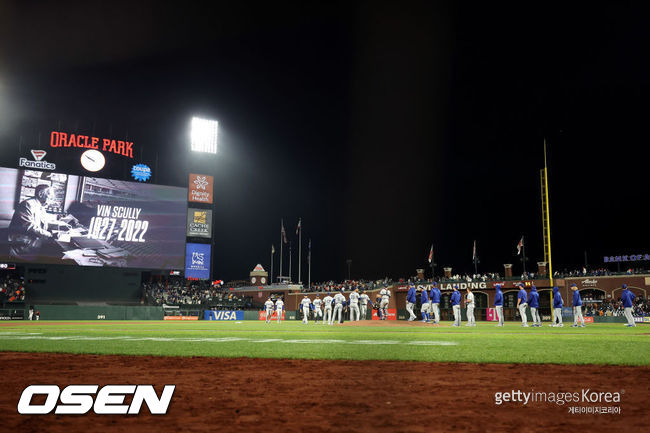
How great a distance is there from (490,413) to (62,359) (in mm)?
6510

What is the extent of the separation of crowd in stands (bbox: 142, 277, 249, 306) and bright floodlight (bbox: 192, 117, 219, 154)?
1669 cm

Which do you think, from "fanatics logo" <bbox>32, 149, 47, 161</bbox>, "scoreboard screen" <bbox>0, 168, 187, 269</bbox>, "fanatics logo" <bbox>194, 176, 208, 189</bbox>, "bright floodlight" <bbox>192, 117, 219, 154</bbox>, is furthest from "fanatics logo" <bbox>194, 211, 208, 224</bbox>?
"fanatics logo" <bbox>32, 149, 47, 161</bbox>

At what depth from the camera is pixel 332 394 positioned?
452 centimetres

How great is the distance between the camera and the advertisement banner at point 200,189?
57.5 metres

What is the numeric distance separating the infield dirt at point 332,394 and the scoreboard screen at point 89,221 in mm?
45619

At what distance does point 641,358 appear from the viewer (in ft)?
23.8

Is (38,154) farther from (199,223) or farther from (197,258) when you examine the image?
(197,258)

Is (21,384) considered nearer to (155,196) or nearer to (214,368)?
(214,368)

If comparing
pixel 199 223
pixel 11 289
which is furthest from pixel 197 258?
pixel 11 289

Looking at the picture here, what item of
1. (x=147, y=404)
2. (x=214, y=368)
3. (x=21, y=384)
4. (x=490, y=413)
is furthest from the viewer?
(x=214, y=368)

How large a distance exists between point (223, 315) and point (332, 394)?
45.9 m

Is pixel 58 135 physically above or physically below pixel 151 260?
above

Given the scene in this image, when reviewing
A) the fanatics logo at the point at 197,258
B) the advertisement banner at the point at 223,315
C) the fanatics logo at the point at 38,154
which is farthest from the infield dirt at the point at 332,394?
the fanatics logo at the point at 197,258

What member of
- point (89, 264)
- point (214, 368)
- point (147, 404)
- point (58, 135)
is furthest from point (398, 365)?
point (58, 135)
